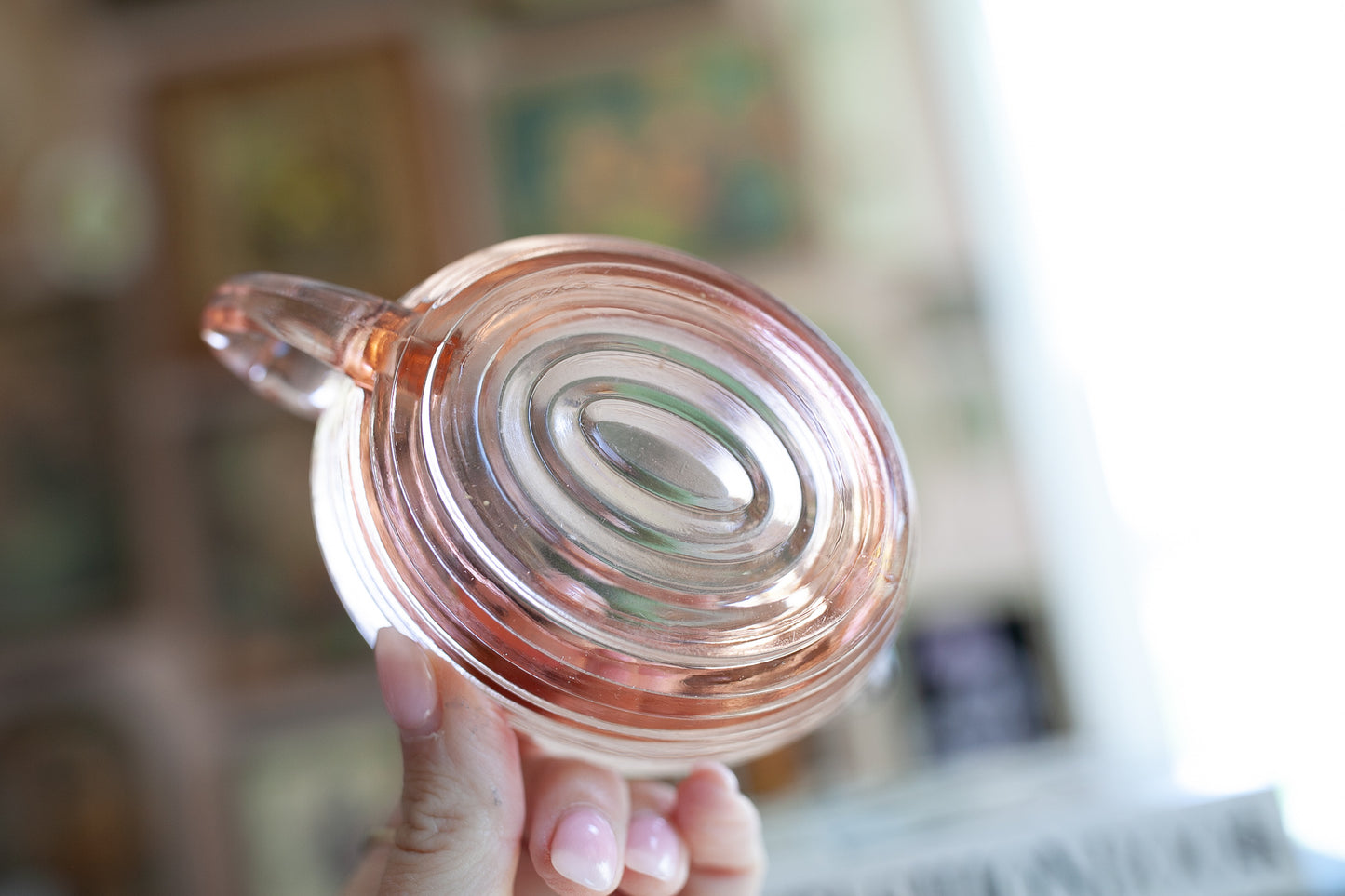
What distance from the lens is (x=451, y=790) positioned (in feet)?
1.50

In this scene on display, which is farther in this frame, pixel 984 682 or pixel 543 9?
pixel 543 9

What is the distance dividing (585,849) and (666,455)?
0.18 m

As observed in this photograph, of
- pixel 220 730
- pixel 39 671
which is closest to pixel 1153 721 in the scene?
pixel 220 730

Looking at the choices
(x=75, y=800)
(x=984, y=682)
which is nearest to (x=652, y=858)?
(x=984, y=682)

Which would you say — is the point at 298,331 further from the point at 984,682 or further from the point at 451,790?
the point at 984,682

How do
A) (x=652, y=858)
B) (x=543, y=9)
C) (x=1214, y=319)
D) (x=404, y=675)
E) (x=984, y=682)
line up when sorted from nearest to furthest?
(x=404, y=675)
(x=652, y=858)
(x=1214, y=319)
(x=984, y=682)
(x=543, y=9)

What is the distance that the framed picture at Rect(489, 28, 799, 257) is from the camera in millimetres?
2021

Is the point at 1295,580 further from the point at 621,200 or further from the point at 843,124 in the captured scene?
the point at 621,200

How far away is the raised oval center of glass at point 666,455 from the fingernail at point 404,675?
104 millimetres

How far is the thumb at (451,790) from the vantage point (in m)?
0.44

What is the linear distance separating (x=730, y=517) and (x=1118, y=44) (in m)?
1.37

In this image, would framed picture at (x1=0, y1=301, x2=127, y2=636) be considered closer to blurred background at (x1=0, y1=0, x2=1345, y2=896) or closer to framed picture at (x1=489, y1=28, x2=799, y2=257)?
blurred background at (x1=0, y1=0, x2=1345, y2=896)

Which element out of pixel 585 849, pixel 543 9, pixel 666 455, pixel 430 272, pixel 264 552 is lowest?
pixel 585 849

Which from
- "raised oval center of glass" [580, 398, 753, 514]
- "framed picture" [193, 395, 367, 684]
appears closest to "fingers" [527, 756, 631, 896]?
"raised oval center of glass" [580, 398, 753, 514]
